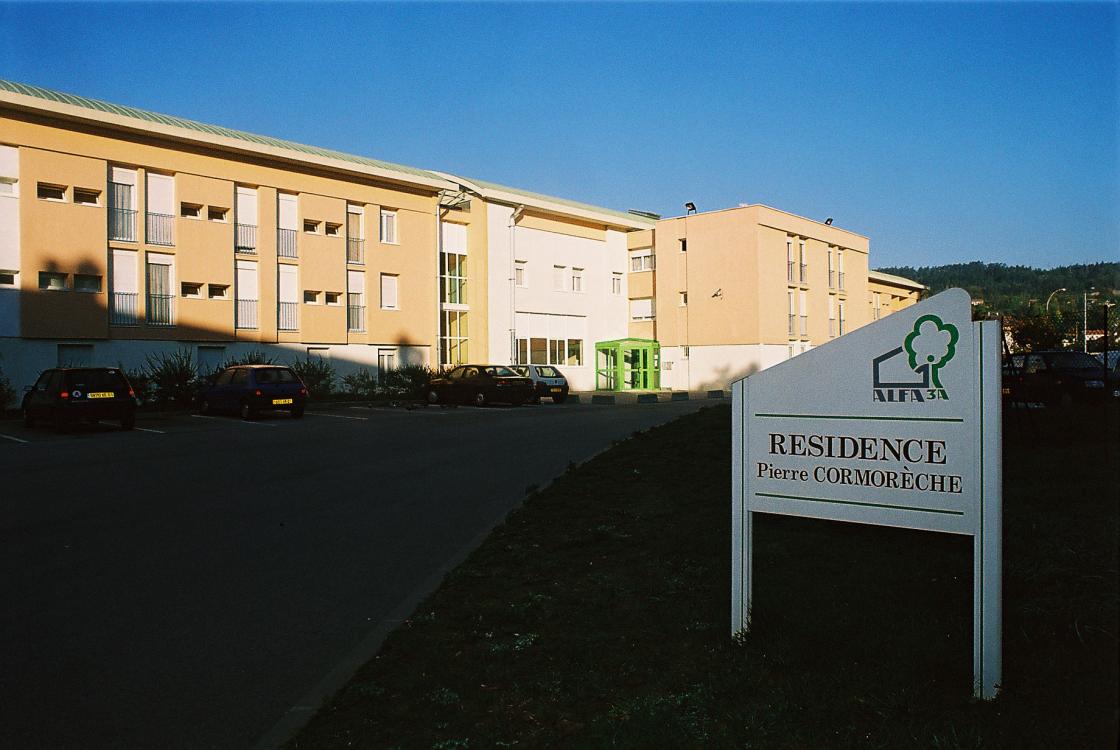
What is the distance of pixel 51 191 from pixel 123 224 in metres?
2.32

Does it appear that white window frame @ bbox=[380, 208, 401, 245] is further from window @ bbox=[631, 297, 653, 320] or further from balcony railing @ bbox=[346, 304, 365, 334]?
window @ bbox=[631, 297, 653, 320]

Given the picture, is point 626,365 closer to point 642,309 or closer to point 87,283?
point 642,309

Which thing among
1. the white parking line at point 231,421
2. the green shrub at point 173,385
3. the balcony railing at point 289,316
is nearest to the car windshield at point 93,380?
the white parking line at point 231,421

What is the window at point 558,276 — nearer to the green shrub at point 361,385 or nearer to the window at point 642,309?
the window at point 642,309

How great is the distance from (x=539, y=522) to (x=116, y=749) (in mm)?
4562

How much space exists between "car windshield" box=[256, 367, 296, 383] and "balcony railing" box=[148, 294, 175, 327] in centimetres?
868

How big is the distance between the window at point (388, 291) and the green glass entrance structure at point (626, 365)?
42.9ft

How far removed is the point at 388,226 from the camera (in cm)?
3853

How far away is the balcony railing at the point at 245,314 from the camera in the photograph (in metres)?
32.6

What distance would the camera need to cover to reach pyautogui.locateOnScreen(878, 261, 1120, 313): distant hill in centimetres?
304

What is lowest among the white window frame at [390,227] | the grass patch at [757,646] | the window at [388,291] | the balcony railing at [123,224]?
the grass patch at [757,646]

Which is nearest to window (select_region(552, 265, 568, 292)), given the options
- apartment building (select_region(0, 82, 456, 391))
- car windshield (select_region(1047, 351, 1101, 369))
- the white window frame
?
apartment building (select_region(0, 82, 456, 391))

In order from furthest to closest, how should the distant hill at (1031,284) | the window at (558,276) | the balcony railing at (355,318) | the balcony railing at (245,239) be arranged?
the window at (558,276), the balcony railing at (355,318), the balcony railing at (245,239), the distant hill at (1031,284)

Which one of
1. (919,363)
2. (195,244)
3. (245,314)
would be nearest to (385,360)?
(245,314)
